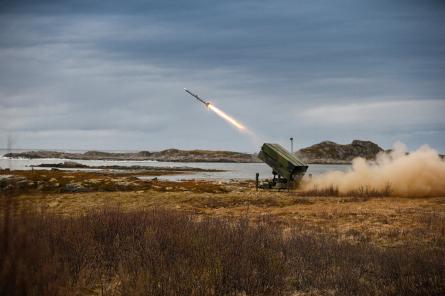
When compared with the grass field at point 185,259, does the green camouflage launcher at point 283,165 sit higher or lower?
higher

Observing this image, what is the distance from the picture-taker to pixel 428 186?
1068 inches

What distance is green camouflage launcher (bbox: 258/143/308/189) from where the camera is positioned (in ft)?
99.1

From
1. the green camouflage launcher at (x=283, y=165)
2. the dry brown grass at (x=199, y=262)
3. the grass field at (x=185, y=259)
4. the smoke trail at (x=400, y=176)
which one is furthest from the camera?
the green camouflage launcher at (x=283, y=165)

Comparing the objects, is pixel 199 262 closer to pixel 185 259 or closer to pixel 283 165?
pixel 185 259

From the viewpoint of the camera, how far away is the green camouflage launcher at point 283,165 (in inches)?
1190

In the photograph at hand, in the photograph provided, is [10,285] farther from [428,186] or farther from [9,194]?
[428,186]

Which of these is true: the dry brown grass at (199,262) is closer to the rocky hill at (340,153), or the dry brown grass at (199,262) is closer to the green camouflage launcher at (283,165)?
the green camouflage launcher at (283,165)

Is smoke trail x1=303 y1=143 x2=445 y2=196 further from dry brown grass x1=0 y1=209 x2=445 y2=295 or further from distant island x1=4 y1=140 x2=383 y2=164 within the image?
distant island x1=4 y1=140 x2=383 y2=164

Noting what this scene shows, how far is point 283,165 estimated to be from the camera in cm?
3059

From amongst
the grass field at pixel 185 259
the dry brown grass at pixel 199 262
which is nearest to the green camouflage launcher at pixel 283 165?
the grass field at pixel 185 259

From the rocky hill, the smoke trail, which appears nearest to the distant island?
the rocky hill

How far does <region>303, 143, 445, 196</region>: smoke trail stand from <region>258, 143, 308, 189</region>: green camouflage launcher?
1.05 m

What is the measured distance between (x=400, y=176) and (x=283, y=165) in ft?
24.9

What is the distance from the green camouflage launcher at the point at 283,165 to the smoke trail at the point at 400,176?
105 cm
